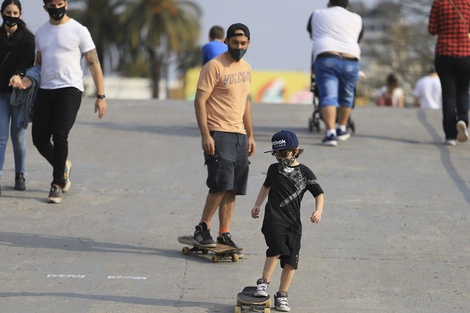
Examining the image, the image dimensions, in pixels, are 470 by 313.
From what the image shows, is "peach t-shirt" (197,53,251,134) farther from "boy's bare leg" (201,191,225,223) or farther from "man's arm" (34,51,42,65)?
"man's arm" (34,51,42,65)

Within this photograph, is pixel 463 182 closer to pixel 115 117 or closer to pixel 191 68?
pixel 115 117

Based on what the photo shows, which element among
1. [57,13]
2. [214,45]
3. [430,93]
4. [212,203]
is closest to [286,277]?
[212,203]

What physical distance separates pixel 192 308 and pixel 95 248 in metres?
1.69

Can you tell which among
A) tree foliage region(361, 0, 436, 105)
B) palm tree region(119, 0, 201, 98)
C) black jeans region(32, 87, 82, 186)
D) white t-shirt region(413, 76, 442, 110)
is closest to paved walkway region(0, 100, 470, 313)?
black jeans region(32, 87, 82, 186)

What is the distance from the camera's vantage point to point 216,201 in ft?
21.8

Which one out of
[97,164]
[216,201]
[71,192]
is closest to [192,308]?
[216,201]

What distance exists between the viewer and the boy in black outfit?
17.5 feet

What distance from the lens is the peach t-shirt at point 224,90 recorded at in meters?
6.59

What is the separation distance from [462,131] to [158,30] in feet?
130

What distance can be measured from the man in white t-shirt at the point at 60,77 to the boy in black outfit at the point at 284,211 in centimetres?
285

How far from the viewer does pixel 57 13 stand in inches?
305

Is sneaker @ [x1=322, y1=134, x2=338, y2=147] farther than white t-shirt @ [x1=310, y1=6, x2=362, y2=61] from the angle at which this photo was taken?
Yes

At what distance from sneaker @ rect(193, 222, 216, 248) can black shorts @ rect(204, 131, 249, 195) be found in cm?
30

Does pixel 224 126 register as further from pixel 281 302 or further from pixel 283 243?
pixel 281 302
